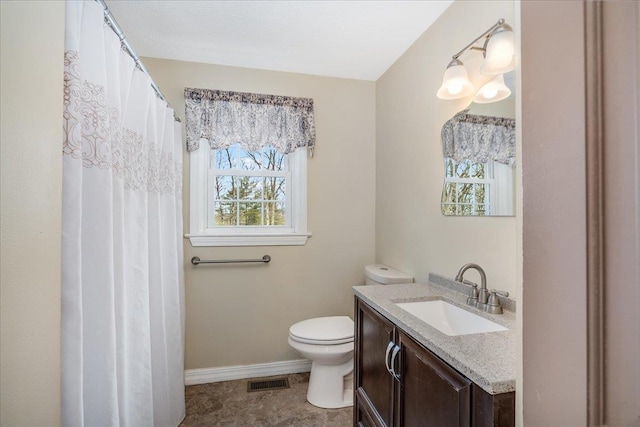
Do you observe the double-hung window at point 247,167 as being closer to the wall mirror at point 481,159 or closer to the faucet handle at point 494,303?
the wall mirror at point 481,159

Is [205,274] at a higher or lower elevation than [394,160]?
lower

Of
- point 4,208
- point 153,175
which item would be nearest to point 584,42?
point 4,208

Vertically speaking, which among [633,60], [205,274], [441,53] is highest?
[441,53]

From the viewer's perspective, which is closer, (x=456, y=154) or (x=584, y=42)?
(x=584, y=42)

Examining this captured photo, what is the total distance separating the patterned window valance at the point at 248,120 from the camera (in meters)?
2.24

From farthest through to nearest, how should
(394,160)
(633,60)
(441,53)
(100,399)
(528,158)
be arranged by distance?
(394,160)
(441,53)
(100,399)
(528,158)
(633,60)

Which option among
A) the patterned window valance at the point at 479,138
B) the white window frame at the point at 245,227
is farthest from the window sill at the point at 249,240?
the patterned window valance at the point at 479,138

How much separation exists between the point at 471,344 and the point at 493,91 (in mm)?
1075

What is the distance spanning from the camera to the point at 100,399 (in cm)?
95

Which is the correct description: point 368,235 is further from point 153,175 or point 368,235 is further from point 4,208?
point 4,208

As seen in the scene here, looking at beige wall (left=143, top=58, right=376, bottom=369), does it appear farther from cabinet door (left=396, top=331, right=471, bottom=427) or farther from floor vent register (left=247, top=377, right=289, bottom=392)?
cabinet door (left=396, top=331, right=471, bottom=427)

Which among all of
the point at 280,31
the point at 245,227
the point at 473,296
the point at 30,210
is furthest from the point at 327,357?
the point at 280,31

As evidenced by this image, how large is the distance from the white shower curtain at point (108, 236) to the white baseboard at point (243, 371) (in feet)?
2.19

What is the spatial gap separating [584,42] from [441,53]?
1.58 metres
